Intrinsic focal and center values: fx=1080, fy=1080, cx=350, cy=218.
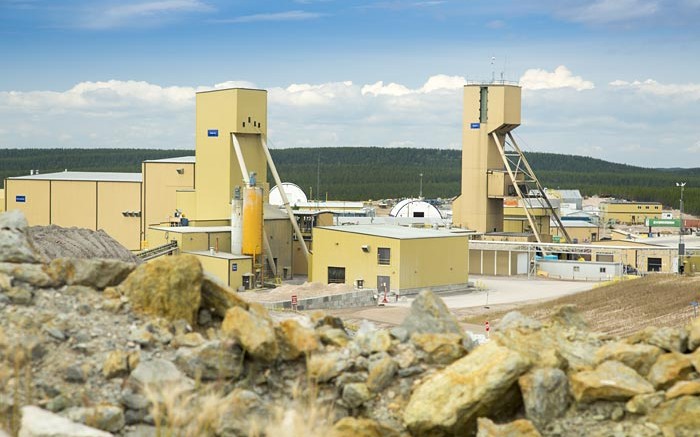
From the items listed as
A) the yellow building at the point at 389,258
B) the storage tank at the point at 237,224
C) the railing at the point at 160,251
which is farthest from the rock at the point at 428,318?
the storage tank at the point at 237,224

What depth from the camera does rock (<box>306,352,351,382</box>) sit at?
1080 cm

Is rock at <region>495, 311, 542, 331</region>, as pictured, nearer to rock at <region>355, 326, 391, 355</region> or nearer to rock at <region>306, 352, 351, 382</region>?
rock at <region>355, 326, 391, 355</region>

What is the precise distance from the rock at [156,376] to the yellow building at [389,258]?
1556 inches

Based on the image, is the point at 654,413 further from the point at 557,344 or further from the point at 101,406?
the point at 101,406

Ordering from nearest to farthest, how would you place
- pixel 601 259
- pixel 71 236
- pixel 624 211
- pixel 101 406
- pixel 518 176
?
pixel 101 406 < pixel 71 236 < pixel 601 259 < pixel 518 176 < pixel 624 211

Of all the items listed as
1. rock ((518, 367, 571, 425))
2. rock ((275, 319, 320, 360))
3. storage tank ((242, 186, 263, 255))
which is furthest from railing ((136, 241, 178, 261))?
rock ((518, 367, 571, 425))

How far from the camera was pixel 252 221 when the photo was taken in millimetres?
50750

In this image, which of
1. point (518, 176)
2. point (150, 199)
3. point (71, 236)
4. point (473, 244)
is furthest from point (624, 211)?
point (71, 236)

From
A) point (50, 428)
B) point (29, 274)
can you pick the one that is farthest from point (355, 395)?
point (29, 274)

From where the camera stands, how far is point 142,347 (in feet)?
35.4

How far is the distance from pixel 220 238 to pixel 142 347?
42.3 meters

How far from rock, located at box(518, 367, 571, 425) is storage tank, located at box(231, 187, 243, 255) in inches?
1614

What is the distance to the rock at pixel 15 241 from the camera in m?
12.3

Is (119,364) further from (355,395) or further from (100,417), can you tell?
(355,395)
